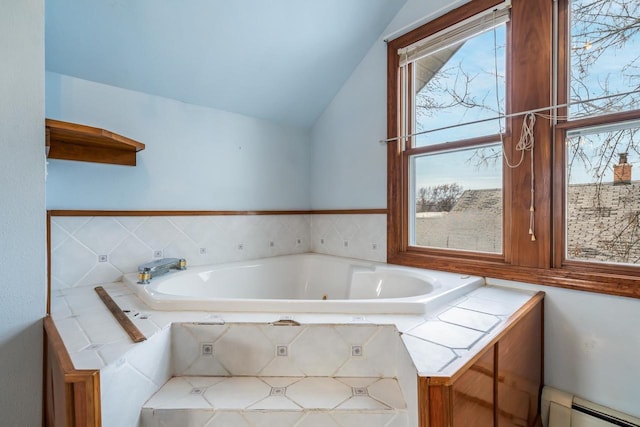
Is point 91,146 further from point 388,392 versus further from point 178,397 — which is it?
point 388,392

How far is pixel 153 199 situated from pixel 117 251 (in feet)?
1.19

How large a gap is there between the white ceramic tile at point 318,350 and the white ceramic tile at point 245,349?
10cm

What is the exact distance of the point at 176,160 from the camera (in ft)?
6.35

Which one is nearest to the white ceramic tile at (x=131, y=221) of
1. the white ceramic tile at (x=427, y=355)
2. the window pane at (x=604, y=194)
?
the white ceramic tile at (x=427, y=355)

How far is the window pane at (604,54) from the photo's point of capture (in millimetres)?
1254

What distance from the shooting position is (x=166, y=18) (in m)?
1.50

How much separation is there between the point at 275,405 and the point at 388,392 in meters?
0.37

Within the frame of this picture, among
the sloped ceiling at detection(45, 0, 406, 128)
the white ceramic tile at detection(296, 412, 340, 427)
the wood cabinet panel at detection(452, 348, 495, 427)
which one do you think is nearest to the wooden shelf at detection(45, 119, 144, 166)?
the sloped ceiling at detection(45, 0, 406, 128)

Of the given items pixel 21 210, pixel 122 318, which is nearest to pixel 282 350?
pixel 122 318

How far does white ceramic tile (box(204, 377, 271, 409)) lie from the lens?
0.91 m

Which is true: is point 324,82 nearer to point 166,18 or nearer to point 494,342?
point 166,18

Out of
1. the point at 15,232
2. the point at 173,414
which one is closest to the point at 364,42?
the point at 15,232

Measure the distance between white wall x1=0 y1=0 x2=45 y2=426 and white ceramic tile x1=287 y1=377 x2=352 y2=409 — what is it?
92cm

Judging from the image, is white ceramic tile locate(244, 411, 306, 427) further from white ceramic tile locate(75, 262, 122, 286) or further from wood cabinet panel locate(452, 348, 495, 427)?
white ceramic tile locate(75, 262, 122, 286)
